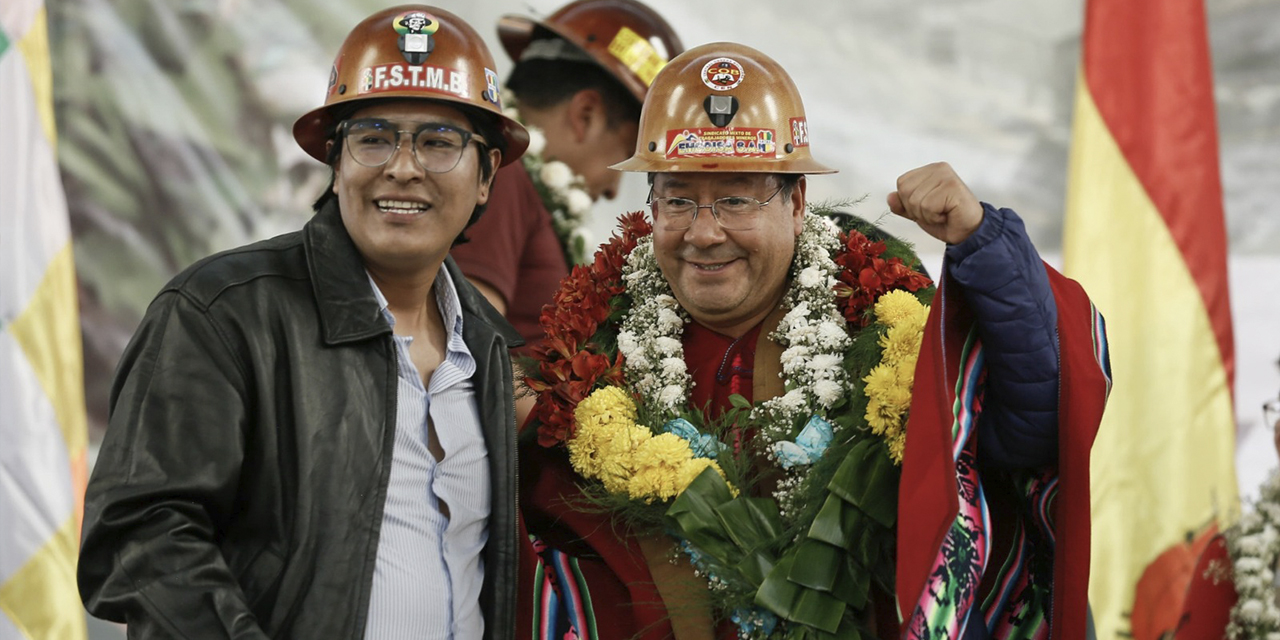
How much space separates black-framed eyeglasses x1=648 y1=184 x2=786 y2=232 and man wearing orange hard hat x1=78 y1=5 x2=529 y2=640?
0.40 meters

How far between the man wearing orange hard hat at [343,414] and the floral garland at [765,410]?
0.76 ft

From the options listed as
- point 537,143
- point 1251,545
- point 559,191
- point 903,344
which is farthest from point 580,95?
point 1251,545

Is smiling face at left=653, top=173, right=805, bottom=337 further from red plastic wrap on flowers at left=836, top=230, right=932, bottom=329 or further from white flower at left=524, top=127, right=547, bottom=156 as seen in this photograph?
white flower at left=524, top=127, right=547, bottom=156

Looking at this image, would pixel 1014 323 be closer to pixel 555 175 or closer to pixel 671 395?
pixel 671 395

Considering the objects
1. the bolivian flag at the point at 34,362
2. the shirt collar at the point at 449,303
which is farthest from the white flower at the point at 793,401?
the bolivian flag at the point at 34,362

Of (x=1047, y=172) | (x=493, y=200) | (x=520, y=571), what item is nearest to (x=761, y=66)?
(x=520, y=571)

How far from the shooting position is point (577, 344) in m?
2.93

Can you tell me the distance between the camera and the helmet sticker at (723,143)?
269 cm

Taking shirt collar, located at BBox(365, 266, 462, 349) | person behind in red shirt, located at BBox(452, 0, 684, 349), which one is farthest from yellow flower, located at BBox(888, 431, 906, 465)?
person behind in red shirt, located at BBox(452, 0, 684, 349)

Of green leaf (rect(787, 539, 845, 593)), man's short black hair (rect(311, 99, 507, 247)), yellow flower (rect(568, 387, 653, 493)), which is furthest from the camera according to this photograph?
yellow flower (rect(568, 387, 653, 493))

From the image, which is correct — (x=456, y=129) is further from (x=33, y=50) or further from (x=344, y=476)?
(x=33, y=50)

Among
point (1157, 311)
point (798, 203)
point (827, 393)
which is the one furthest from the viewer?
point (1157, 311)

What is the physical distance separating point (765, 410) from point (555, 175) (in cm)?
217

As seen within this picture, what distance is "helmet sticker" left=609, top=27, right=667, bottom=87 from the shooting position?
4.70 metres
